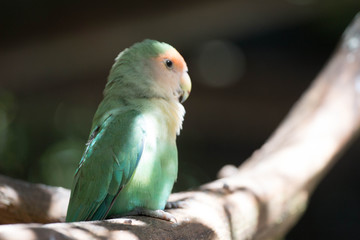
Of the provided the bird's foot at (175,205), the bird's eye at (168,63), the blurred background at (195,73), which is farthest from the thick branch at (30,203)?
the blurred background at (195,73)

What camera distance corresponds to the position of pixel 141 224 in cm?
204

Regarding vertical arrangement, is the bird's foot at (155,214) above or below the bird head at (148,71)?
below

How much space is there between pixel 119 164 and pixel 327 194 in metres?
4.56

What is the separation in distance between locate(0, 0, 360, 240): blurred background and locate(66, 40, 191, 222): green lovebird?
336 centimetres

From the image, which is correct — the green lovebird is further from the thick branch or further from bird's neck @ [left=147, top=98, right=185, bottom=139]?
the thick branch

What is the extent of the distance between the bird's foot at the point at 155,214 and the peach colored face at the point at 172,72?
33.9 inches

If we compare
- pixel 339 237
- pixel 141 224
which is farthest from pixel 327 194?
pixel 141 224

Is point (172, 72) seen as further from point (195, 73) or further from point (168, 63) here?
point (195, 73)

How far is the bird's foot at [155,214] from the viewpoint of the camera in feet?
7.20

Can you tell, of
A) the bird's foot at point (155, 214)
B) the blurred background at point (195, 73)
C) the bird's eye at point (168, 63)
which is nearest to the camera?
the bird's foot at point (155, 214)

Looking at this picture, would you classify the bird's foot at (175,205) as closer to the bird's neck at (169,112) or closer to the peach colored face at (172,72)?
the bird's neck at (169,112)

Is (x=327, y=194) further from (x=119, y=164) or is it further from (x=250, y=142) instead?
(x=119, y=164)

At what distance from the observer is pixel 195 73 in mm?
6539

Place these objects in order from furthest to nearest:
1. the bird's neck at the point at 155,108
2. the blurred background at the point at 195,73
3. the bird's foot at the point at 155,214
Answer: the blurred background at the point at 195,73, the bird's neck at the point at 155,108, the bird's foot at the point at 155,214
